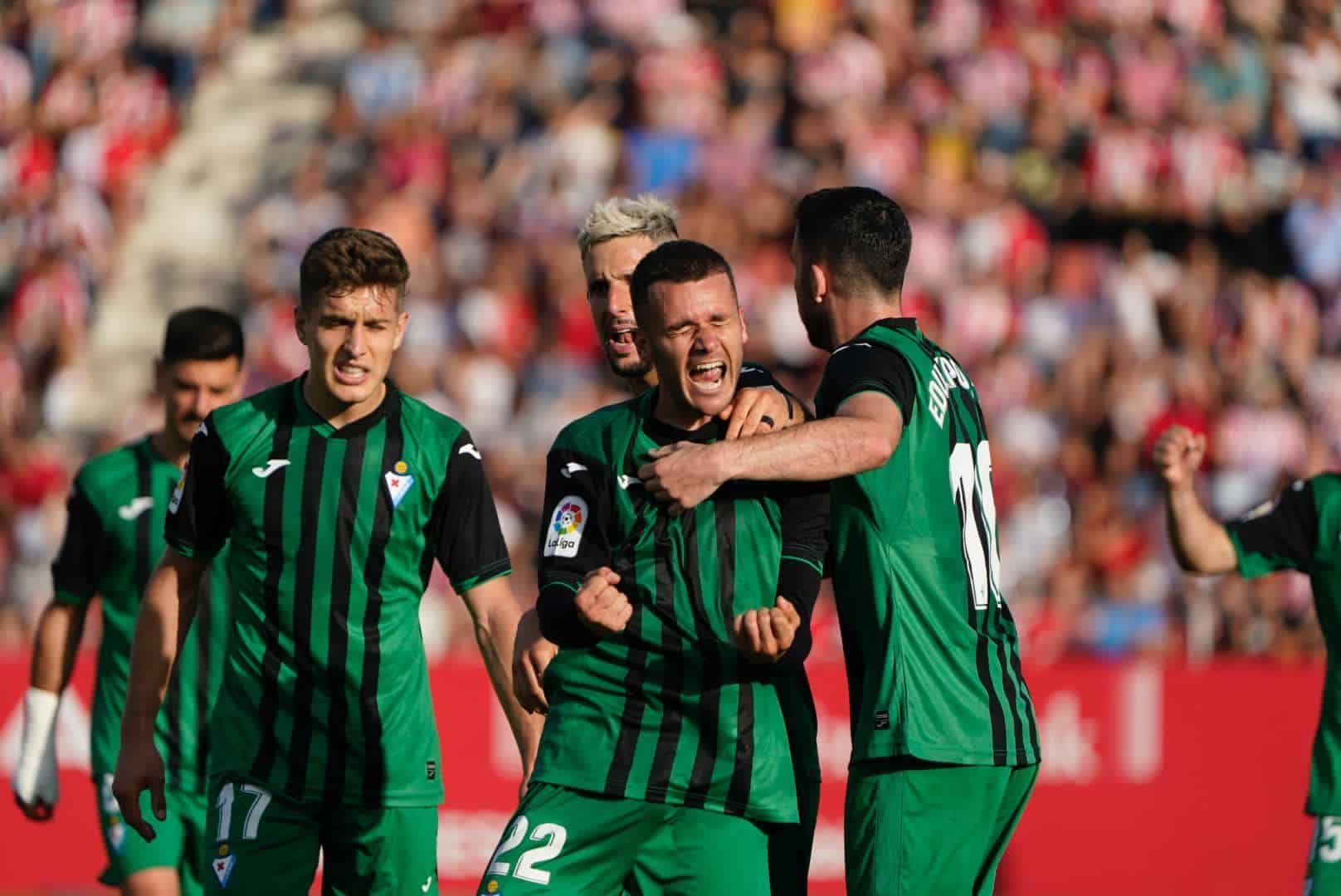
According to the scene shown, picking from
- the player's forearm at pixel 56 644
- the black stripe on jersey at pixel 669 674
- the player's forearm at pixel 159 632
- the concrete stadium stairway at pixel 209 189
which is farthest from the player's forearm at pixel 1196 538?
the concrete stadium stairway at pixel 209 189

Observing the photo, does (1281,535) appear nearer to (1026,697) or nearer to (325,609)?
(1026,697)

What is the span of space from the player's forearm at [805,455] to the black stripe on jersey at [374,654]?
133 cm

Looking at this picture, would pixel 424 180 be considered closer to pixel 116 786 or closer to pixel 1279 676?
pixel 1279 676

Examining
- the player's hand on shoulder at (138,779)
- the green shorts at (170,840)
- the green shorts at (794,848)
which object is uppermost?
the player's hand on shoulder at (138,779)

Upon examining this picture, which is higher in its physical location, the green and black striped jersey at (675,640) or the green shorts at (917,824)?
the green and black striped jersey at (675,640)

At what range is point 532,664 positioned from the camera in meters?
5.07

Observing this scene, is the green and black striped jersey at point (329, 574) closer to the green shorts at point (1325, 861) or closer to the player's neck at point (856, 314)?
the player's neck at point (856, 314)

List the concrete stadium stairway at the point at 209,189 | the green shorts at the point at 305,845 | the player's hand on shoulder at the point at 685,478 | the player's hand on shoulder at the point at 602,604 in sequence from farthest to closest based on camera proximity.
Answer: the concrete stadium stairway at the point at 209,189, the green shorts at the point at 305,845, the player's hand on shoulder at the point at 602,604, the player's hand on shoulder at the point at 685,478

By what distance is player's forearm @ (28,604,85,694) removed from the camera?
7.16 m

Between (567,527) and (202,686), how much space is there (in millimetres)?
2724

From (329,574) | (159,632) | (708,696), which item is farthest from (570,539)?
(159,632)

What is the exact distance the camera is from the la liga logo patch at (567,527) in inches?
198

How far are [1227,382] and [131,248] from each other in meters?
9.43

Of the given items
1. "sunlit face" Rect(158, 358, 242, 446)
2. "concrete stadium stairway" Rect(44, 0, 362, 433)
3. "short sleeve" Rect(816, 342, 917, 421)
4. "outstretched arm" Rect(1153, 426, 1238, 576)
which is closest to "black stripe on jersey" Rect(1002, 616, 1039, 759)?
"short sleeve" Rect(816, 342, 917, 421)
